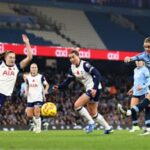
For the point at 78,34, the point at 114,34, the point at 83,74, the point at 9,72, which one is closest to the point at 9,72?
the point at 9,72

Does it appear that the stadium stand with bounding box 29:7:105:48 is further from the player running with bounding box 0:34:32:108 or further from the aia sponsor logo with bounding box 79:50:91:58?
the player running with bounding box 0:34:32:108

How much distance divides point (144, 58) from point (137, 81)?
4.84m

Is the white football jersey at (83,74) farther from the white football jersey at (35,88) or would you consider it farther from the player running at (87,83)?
the white football jersey at (35,88)

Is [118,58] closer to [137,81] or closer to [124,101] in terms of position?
[124,101]

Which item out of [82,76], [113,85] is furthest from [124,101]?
[82,76]

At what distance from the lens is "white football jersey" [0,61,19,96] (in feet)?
49.1

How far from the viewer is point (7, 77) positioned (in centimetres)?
1505

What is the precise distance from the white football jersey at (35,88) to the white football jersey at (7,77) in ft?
16.3

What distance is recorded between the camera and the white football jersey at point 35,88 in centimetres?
2009

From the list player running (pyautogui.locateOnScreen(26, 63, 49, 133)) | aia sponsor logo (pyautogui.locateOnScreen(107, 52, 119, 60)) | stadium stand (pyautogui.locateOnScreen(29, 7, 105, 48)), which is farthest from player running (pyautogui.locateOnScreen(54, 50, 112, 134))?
stadium stand (pyautogui.locateOnScreen(29, 7, 105, 48))

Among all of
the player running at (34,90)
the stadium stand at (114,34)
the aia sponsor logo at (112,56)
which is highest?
the stadium stand at (114,34)

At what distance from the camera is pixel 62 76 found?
34.7 meters

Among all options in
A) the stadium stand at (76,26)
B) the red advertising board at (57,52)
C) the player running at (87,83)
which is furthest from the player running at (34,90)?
the stadium stand at (76,26)

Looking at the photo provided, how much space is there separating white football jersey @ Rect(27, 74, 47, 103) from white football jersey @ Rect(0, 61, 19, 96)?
16.3ft
